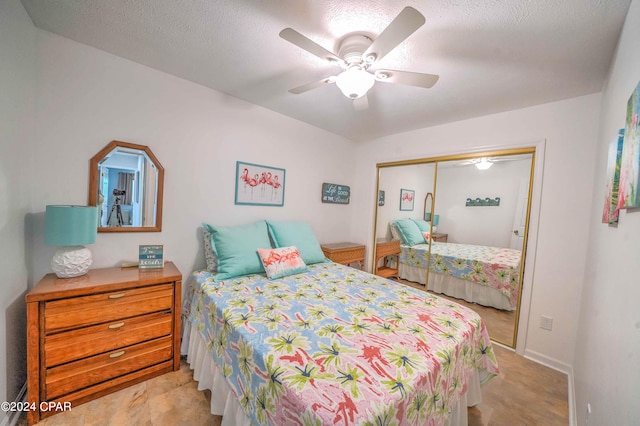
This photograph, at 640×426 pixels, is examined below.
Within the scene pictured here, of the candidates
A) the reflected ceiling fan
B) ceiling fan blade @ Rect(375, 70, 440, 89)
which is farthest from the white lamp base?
the reflected ceiling fan

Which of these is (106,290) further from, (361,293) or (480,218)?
(480,218)

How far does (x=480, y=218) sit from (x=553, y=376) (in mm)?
1503

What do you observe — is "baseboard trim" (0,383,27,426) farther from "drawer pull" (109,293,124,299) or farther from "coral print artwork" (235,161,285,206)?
"coral print artwork" (235,161,285,206)

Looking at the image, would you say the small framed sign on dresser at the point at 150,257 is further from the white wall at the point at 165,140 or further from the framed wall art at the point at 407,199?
the framed wall art at the point at 407,199

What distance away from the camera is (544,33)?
1293 millimetres

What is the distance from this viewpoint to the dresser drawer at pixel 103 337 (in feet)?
4.35

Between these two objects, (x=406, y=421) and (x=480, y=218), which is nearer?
(x=406, y=421)

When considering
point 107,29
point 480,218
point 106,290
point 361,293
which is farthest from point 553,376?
point 107,29

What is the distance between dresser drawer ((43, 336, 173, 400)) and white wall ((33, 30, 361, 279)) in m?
0.64

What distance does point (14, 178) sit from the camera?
1.29 metres

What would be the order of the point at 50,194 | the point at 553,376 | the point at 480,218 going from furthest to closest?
1. the point at 480,218
2. the point at 553,376
3. the point at 50,194

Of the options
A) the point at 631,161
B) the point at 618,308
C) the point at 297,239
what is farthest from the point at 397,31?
the point at 297,239

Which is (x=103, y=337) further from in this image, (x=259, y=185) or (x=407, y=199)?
(x=407, y=199)

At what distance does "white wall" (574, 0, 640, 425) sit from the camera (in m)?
0.73
